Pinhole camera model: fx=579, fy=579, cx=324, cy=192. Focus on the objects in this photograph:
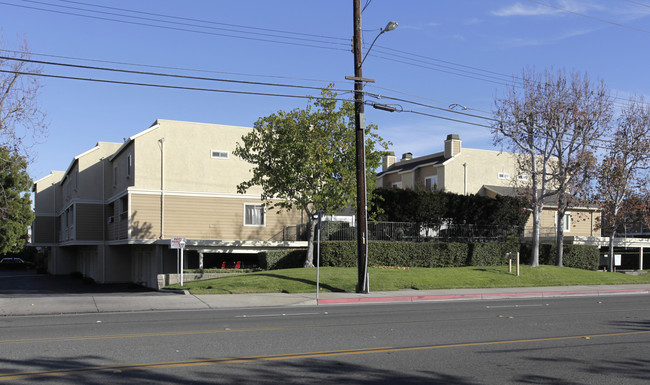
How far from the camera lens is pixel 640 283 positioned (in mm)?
28781

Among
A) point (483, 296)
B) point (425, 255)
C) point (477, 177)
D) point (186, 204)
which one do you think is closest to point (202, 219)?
point (186, 204)

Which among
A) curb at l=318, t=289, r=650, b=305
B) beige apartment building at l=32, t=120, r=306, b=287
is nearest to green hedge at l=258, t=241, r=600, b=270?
beige apartment building at l=32, t=120, r=306, b=287

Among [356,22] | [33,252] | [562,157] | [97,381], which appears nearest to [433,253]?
[562,157]

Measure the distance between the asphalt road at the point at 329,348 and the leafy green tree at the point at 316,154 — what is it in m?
11.9

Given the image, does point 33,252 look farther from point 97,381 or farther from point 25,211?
point 97,381

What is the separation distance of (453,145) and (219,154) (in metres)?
18.3

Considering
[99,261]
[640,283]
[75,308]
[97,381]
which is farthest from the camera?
[99,261]

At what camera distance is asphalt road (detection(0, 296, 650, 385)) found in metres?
7.54

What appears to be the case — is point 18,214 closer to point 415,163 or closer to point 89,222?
point 89,222

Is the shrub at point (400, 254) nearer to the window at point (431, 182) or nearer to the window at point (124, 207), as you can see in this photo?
the window at point (124, 207)

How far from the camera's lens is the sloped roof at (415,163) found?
44.2 m

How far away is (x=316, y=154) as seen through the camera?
26.1 m

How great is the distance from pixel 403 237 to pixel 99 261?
69.0 feet

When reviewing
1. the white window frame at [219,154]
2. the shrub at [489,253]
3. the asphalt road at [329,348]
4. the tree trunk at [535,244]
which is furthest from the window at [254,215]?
the asphalt road at [329,348]
